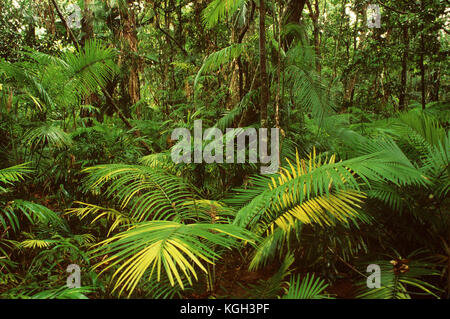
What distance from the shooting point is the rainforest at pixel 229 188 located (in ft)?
5.42

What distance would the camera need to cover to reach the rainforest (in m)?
1.65

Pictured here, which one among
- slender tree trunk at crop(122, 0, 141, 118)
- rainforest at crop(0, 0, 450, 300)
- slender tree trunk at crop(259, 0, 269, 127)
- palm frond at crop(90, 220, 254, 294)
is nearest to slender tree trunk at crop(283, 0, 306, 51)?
rainforest at crop(0, 0, 450, 300)

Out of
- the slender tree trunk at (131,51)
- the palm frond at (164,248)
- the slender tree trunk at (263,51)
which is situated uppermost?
the slender tree trunk at (131,51)

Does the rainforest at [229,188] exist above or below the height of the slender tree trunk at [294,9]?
below

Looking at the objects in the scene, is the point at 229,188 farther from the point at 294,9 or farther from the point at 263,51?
the point at 294,9

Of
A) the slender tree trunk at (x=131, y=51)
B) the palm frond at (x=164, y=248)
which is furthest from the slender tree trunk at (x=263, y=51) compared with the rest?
the slender tree trunk at (x=131, y=51)

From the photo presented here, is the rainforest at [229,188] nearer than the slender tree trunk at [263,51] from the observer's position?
Yes

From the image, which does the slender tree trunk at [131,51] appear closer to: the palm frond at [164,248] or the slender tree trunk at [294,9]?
the slender tree trunk at [294,9]

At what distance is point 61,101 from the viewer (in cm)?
298

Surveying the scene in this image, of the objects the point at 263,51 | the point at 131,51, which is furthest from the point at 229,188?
the point at 131,51

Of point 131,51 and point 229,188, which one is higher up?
point 131,51

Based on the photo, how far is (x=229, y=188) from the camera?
2.97 m

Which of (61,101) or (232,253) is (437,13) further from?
(61,101)
